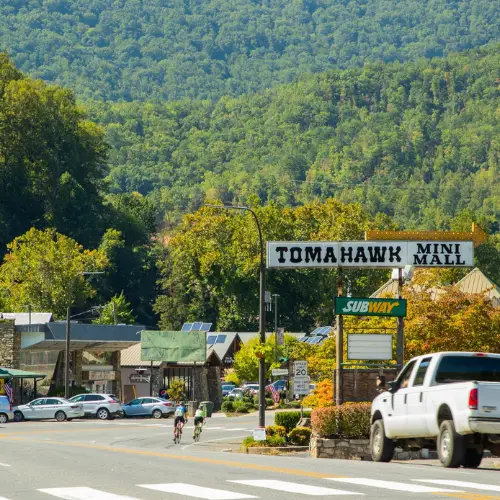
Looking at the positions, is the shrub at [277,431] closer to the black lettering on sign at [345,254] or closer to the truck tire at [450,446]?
the black lettering on sign at [345,254]

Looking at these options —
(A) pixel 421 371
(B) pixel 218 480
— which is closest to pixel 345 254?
(A) pixel 421 371

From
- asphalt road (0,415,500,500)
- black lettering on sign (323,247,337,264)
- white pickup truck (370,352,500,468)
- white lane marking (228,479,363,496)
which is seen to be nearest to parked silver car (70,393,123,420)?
black lettering on sign (323,247,337,264)

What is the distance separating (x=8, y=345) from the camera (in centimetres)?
7500

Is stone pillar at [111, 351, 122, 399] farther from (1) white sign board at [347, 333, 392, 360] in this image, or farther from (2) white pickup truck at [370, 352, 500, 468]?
(2) white pickup truck at [370, 352, 500, 468]

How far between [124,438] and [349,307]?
53.3 feet

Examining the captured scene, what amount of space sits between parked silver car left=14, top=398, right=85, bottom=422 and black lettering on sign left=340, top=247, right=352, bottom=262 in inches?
1297

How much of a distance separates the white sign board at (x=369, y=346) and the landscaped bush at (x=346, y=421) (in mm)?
4097

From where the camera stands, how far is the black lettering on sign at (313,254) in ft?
116

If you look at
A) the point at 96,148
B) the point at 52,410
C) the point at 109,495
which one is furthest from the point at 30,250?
the point at 109,495

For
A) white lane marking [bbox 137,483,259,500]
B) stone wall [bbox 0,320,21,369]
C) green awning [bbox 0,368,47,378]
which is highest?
stone wall [bbox 0,320,21,369]

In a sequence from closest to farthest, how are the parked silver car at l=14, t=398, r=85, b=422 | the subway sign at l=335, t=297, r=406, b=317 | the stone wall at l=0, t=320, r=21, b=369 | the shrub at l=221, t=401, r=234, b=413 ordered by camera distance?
the subway sign at l=335, t=297, r=406, b=317
the parked silver car at l=14, t=398, r=85, b=422
the shrub at l=221, t=401, r=234, b=413
the stone wall at l=0, t=320, r=21, b=369

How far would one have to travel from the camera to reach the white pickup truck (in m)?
19.4

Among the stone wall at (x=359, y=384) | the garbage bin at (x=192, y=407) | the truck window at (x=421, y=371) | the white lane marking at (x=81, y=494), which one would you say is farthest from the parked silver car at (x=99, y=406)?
the white lane marking at (x=81, y=494)

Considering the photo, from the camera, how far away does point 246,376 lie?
96188 millimetres
